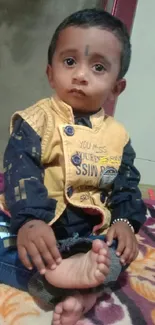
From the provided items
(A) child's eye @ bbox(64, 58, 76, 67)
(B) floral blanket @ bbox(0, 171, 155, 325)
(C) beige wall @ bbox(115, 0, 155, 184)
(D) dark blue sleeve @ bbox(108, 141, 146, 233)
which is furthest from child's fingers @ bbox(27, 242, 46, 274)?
(C) beige wall @ bbox(115, 0, 155, 184)

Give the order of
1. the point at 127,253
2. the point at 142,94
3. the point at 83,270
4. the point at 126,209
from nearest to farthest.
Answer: the point at 83,270 < the point at 127,253 < the point at 126,209 < the point at 142,94

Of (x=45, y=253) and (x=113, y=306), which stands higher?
(x=45, y=253)

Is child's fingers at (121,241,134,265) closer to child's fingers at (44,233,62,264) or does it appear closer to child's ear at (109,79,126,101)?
child's fingers at (44,233,62,264)

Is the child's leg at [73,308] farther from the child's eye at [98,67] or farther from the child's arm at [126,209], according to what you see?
the child's eye at [98,67]

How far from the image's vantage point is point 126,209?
0.95 metres

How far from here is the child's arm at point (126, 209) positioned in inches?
34.0

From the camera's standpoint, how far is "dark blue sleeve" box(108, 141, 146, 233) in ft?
3.10

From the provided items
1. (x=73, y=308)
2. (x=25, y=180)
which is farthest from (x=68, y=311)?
(x=25, y=180)

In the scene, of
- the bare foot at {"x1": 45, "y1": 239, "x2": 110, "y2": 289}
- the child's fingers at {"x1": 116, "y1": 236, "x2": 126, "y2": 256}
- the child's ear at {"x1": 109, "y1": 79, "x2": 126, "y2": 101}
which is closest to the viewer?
the bare foot at {"x1": 45, "y1": 239, "x2": 110, "y2": 289}

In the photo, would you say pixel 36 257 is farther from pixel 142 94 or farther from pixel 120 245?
pixel 142 94

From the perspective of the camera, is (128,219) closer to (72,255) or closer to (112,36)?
(72,255)

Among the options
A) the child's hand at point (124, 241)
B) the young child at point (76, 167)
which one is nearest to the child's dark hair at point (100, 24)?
the young child at point (76, 167)

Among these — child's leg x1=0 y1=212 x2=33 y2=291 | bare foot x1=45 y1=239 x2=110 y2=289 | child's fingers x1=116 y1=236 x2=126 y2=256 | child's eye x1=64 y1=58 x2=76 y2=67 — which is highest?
child's eye x1=64 y1=58 x2=76 y2=67

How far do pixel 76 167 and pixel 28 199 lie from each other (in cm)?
12
